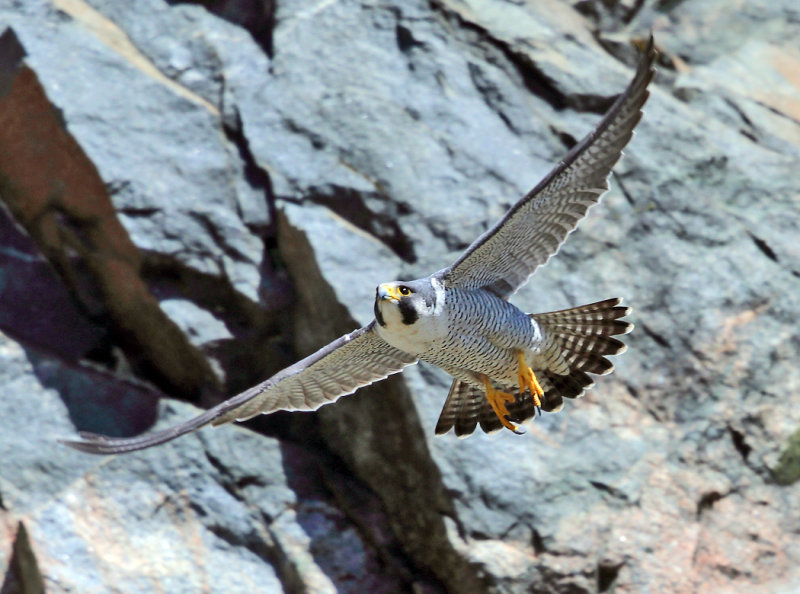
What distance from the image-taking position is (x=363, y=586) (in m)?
6.49

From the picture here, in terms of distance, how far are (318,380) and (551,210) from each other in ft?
5.27

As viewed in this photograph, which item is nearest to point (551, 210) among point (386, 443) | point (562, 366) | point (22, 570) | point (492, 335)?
point (492, 335)

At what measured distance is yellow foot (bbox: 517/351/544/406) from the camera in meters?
5.21

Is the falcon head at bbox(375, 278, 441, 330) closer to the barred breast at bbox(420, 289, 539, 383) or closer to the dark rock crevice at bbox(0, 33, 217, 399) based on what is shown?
the barred breast at bbox(420, 289, 539, 383)

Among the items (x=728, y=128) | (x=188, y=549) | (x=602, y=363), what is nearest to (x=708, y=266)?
(x=728, y=128)

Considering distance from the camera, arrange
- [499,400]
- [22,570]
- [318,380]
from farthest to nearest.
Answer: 1. [22,570]
2. [318,380]
3. [499,400]

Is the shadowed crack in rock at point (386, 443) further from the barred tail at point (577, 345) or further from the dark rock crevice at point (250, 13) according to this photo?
the dark rock crevice at point (250, 13)

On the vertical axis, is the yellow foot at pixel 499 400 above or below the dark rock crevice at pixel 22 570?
above

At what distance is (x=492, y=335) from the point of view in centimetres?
507

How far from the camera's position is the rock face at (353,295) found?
6355mm

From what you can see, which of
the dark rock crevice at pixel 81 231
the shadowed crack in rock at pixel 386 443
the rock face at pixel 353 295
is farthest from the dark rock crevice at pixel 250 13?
the shadowed crack in rock at pixel 386 443

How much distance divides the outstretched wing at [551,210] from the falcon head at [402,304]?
0.31 m

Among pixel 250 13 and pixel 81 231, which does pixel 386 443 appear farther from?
pixel 250 13

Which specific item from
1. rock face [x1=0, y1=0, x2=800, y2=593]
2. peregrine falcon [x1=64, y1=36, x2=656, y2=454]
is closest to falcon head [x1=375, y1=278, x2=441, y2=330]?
peregrine falcon [x1=64, y1=36, x2=656, y2=454]
